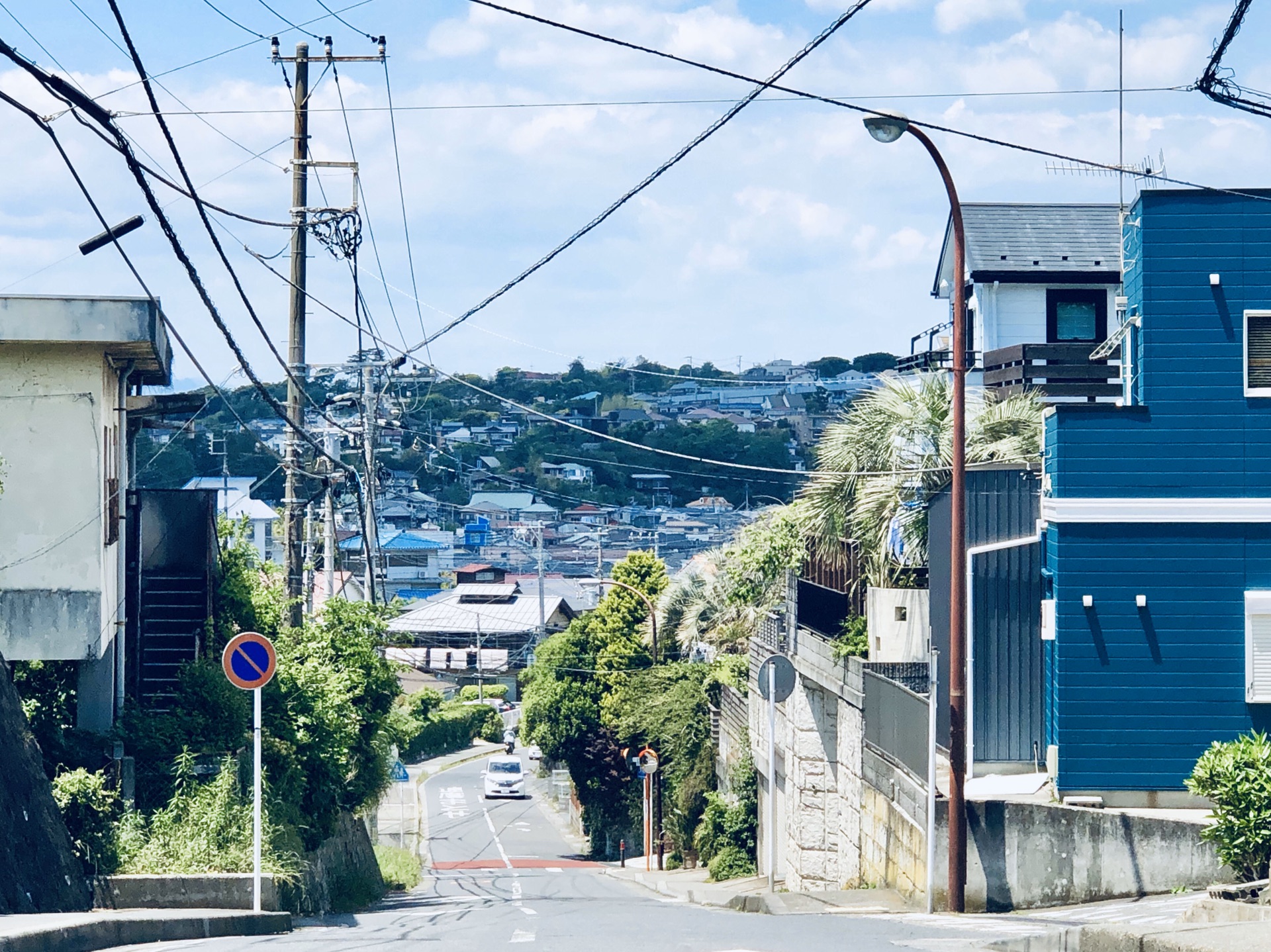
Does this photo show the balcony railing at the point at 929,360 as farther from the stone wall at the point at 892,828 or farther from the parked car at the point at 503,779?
the parked car at the point at 503,779

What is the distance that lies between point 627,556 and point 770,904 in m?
31.3

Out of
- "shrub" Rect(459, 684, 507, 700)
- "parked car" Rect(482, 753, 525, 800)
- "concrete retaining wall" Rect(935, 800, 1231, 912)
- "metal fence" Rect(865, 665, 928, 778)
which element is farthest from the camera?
"shrub" Rect(459, 684, 507, 700)

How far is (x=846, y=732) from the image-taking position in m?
20.4

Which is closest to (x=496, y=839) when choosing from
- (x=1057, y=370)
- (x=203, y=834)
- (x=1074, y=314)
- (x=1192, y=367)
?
(x=1074, y=314)

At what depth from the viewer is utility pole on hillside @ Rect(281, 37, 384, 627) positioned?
75.3 ft

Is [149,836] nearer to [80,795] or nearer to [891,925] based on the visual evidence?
[80,795]

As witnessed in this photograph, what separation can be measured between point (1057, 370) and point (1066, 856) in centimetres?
1248

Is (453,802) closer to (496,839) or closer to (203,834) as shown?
(496,839)

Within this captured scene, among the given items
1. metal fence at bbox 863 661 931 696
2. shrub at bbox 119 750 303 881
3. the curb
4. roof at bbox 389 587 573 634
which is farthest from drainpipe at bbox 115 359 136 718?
roof at bbox 389 587 573 634

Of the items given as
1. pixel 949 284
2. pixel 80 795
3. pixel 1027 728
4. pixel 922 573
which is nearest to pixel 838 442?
pixel 922 573

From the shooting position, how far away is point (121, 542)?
19016mm

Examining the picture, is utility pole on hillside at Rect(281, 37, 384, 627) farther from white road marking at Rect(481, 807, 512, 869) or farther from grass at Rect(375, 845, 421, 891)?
white road marking at Rect(481, 807, 512, 869)

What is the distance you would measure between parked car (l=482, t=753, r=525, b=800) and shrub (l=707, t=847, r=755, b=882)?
3205cm

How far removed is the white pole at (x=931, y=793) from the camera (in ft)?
47.1
